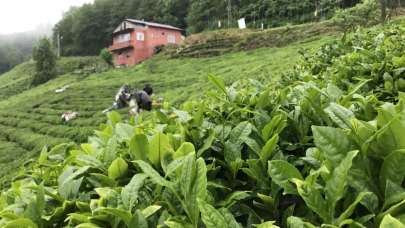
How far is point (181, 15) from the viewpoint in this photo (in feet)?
148

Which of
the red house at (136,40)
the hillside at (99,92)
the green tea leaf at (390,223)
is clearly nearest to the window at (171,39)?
the red house at (136,40)

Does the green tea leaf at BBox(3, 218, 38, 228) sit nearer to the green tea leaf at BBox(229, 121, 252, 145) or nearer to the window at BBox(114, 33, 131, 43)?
the green tea leaf at BBox(229, 121, 252, 145)

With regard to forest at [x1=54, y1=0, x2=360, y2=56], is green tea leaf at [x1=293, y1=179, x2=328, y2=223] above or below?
below

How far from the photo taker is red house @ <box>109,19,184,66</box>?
112ft

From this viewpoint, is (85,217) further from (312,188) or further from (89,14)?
(89,14)

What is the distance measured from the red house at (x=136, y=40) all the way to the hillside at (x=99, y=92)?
4.10 meters

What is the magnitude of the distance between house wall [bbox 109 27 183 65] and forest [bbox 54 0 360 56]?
244 inches

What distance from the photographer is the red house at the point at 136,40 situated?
112 feet

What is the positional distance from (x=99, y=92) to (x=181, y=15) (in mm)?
26080

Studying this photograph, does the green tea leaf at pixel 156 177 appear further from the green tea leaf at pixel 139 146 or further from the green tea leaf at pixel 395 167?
the green tea leaf at pixel 395 167

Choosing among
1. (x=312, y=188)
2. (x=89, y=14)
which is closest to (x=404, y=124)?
(x=312, y=188)

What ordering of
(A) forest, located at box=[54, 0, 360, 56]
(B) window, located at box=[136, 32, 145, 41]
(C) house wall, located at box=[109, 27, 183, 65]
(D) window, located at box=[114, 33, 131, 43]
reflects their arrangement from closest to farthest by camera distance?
(A) forest, located at box=[54, 0, 360, 56] → (C) house wall, located at box=[109, 27, 183, 65] → (B) window, located at box=[136, 32, 145, 41] → (D) window, located at box=[114, 33, 131, 43]

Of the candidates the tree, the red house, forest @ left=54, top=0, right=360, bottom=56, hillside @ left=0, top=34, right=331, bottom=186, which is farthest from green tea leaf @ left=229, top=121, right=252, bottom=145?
the tree

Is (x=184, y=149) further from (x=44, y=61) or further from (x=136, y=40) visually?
(x=44, y=61)
